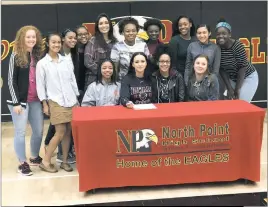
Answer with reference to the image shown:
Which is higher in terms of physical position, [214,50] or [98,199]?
[214,50]

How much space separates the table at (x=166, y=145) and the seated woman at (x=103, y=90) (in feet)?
0.99

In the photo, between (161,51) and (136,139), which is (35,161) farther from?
(161,51)

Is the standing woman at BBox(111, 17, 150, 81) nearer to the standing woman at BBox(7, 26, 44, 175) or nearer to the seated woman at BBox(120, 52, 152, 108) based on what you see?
the seated woman at BBox(120, 52, 152, 108)

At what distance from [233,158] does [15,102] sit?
85.4 inches

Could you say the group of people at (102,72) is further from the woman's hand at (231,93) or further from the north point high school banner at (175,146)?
the north point high school banner at (175,146)

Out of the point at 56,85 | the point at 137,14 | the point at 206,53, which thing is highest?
the point at 137,14

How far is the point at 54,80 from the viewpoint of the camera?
12.7 feet

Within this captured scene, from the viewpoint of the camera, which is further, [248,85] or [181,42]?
[248,85]

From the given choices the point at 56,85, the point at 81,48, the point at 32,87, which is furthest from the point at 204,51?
the point at 32,87

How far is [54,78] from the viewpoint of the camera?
3.88 meters

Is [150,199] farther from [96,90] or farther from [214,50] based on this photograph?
[214,50]

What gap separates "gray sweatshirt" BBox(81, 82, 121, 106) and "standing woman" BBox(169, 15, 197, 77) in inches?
32.3

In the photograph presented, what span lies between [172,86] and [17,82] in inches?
61.1

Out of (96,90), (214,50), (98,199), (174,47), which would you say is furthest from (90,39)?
(98,199)
